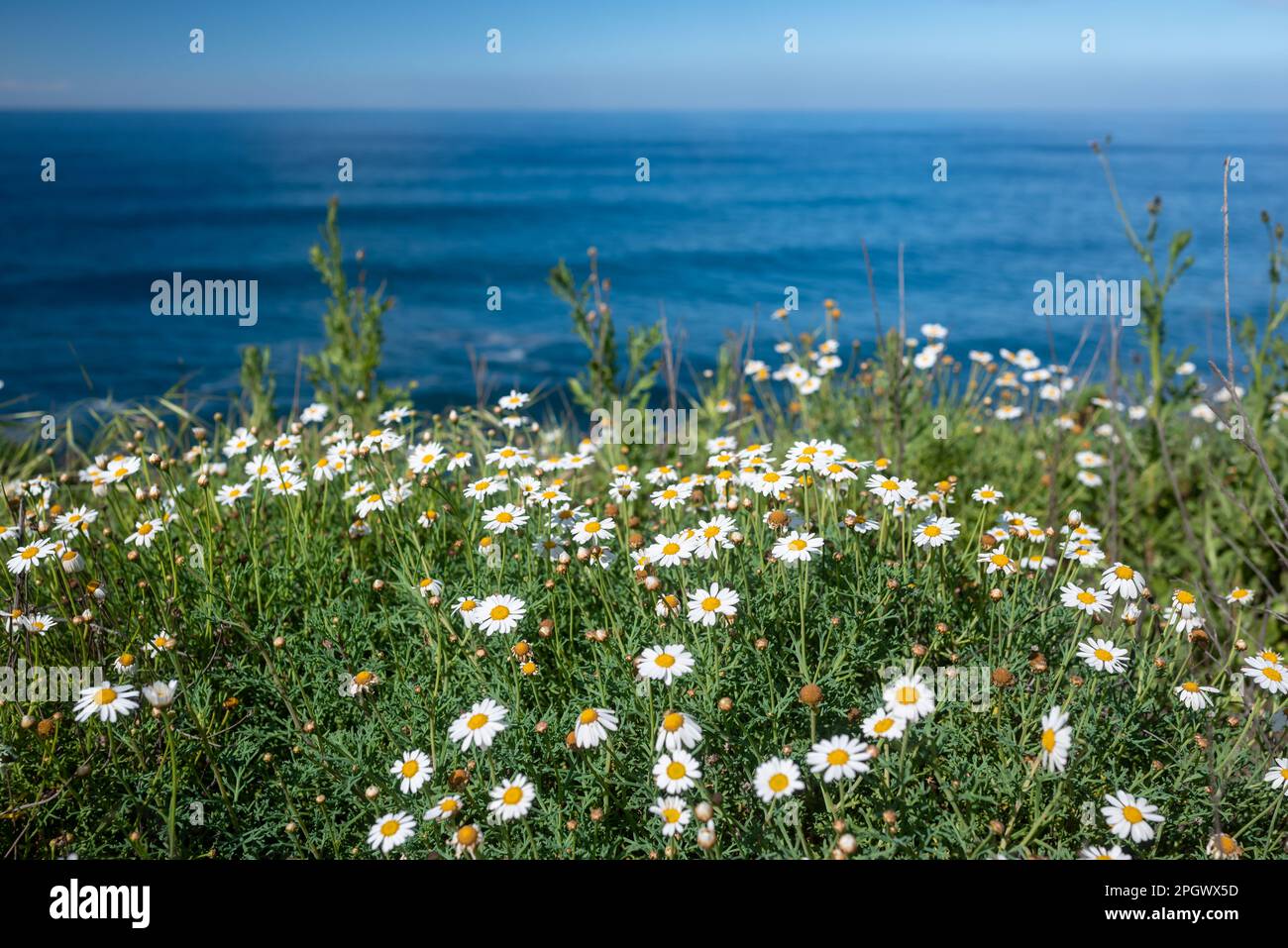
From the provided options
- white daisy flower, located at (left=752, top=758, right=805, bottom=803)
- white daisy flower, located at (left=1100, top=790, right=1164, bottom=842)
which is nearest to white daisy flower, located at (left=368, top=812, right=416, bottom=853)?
white daisy flower, located at (left=752, top=758, right=805, bottom=803)

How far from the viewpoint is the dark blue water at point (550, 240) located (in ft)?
58.8

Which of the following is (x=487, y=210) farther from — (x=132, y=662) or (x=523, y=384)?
(x=132, y=662)

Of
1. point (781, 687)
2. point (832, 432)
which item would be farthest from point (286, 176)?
point (781, 687)

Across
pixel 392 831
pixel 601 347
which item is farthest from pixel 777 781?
pixel 601 347

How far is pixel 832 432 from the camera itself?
547cm

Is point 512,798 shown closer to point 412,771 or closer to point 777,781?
point 412,771

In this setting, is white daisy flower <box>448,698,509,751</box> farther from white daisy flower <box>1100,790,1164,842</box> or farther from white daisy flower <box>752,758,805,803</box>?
white daisy flower <box>1100,790,1164,842</box>

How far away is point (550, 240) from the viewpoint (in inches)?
1132

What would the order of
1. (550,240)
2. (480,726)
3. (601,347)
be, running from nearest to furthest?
(480,726) → (601,347) → (550,240)

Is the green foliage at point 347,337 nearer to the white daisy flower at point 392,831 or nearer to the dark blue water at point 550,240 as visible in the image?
the dark blue water at point 550,240

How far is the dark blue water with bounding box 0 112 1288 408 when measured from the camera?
58.8 feet
